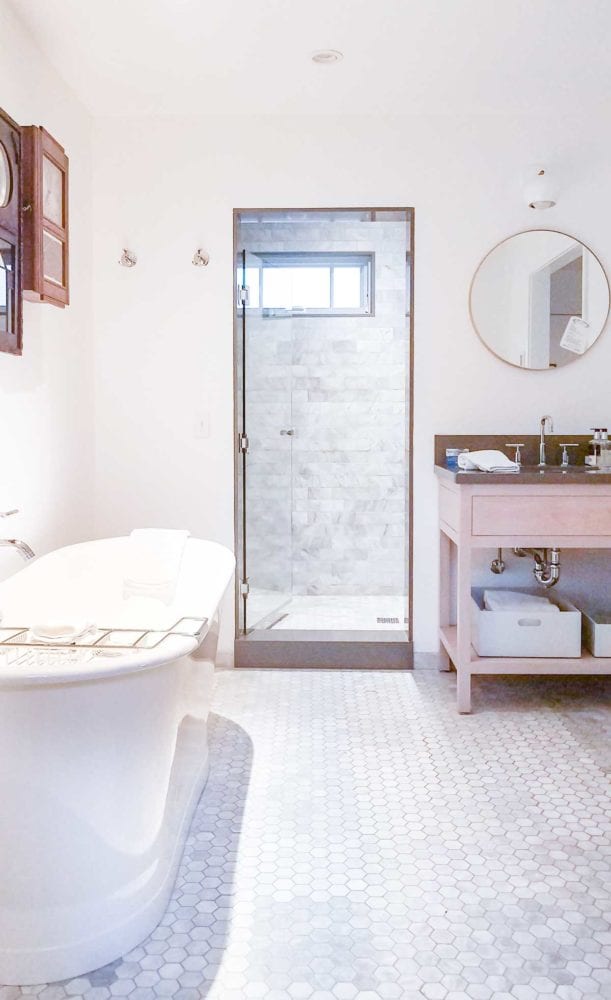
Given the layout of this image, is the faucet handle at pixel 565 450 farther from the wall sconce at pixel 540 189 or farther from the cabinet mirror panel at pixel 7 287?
the cabinet mirror panel at pixel 7 287

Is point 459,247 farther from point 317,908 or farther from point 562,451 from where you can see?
point 317,908

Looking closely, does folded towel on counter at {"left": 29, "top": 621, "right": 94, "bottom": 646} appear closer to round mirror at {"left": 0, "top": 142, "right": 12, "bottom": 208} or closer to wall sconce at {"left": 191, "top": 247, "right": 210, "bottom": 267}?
round mirror at {"left": 0, "top": 142, "right": 12, "bottom": 208}

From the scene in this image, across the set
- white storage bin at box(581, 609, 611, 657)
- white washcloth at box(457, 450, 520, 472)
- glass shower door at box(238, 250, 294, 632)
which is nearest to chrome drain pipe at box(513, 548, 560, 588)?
white storage bin at box(581, 609, 611, 657)

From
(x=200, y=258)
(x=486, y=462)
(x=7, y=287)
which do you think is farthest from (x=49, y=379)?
(x=486, y=462)

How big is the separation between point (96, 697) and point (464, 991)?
33.6 inches

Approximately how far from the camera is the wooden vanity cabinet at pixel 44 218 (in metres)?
2.51

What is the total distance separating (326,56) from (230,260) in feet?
2.92

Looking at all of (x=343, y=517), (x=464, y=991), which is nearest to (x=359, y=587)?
(x=343, y=517)

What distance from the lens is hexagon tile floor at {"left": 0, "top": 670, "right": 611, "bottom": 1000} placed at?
156 centimetres

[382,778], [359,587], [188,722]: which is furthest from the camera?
[359,587]

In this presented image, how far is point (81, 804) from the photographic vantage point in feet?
5.04

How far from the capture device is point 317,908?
1.78 metres

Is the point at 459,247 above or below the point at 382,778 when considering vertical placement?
above

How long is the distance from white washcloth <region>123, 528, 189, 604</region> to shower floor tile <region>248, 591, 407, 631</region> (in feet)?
3.51
